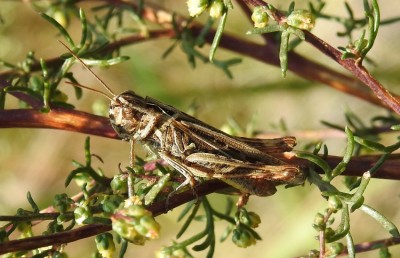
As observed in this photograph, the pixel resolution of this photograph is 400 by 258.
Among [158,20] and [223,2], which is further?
[158,20]

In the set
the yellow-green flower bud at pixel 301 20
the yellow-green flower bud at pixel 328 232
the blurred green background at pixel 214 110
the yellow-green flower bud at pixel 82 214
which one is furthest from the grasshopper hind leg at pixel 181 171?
the blurred green background at pixel 214 110

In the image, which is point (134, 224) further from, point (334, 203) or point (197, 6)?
point (197, 6)

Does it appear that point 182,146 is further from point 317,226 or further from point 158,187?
point 317,226

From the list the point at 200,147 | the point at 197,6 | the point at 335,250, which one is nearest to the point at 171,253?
the point at 200,147

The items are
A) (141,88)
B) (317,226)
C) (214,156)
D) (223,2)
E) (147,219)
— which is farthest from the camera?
(141,88)

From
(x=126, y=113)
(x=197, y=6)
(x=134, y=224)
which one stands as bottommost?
(x=134, y=224)

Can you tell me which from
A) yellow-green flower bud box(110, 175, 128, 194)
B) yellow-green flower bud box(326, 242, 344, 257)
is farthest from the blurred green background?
yellow-green flower bud box(110, 175, 128, 194)

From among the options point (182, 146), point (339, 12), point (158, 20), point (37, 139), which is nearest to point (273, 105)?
point (339, 12)
